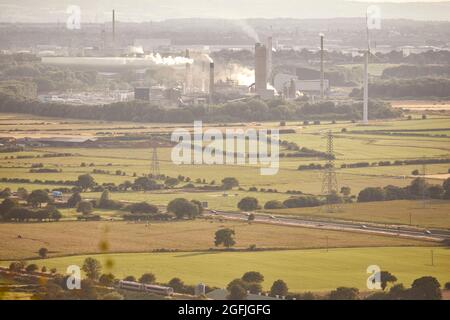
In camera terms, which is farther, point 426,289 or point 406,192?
point 406,192

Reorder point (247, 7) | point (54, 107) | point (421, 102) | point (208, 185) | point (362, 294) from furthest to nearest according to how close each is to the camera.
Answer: point (247, 7) → point (421, 102) → point (54, 107) → point (208, 185) → point (362, 294)

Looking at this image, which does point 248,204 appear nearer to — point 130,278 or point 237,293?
point 130,278

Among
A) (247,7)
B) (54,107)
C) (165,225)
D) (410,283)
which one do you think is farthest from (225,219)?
(247,7)

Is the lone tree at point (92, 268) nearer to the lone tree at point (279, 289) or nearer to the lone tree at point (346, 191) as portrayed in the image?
the lone tree at point (279, 289)

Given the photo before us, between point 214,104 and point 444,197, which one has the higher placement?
point 214,104

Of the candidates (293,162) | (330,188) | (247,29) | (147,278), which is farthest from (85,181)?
(247,29)
